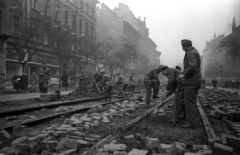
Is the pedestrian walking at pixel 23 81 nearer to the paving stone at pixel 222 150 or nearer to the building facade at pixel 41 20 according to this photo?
the building facade at pixel 41 20

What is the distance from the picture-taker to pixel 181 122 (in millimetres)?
5914

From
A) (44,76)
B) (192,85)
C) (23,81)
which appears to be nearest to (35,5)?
(23,81)

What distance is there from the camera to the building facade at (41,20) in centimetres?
2097

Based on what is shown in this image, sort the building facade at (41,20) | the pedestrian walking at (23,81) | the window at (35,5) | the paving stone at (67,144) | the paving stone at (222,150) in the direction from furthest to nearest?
the window at (35,5) < the building facade at (41,20) < the pedestrian walking at (23,81) < the paving stone at (67,144) < the paving stone at (222,150)

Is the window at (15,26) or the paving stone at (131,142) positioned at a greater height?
the window at (15,26)

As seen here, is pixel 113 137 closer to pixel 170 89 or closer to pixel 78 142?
pixel 78 142

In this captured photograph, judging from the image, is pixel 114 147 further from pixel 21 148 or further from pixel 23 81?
pixel 23 81

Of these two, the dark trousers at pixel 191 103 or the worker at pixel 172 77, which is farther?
the worker at pixel 172 77

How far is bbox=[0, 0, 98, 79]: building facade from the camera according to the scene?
20969 millimetres

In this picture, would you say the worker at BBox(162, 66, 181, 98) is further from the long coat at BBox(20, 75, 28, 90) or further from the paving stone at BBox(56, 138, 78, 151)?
the long coat at BBox(20, 75, 28, 90)

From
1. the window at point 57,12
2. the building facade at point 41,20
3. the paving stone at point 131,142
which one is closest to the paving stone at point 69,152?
the paving stone at point 131,142

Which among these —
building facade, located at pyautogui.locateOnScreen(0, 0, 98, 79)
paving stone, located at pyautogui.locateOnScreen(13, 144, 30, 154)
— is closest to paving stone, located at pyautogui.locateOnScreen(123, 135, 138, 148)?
paving stone, located at pyautogui.locateOnScreen(13, 144, 30, 154)

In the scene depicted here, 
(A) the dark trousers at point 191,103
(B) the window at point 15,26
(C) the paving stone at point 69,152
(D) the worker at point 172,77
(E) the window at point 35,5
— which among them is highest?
(E) the window at point 35,5

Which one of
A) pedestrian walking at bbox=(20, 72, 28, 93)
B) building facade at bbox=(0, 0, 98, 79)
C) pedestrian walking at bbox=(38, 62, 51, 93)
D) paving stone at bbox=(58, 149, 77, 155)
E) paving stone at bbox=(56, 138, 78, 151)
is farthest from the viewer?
building facade at bbox=(0, 0, 98, 79)
